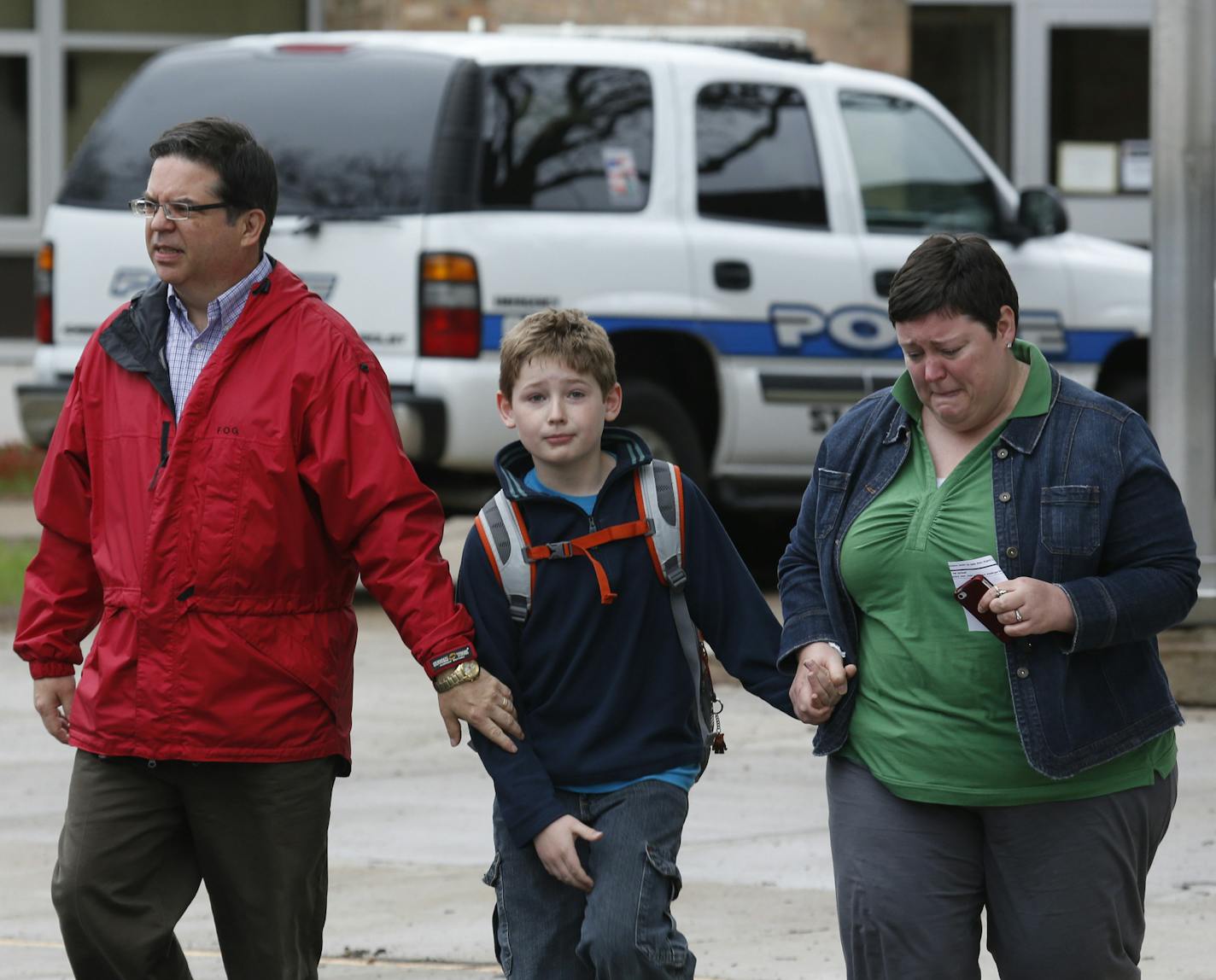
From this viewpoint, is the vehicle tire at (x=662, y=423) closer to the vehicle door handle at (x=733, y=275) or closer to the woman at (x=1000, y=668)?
the vehicle door handle at (x=733, y=275)

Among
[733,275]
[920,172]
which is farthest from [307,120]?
[920,172]

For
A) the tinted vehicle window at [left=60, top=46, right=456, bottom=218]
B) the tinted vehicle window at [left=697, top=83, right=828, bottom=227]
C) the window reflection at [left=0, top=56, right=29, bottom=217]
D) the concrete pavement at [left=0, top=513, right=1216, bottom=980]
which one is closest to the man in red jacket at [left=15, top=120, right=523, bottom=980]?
the concrete pavement at [left=0, top=513, right=1216, bottom=980]

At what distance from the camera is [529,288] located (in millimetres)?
9359

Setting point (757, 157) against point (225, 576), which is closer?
point (225, 576)

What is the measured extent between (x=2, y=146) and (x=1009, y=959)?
1511 centimetres

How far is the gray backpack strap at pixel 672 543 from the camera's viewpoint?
4.03 m

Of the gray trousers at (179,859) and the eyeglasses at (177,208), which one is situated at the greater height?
the eyeglasses at (177,208)

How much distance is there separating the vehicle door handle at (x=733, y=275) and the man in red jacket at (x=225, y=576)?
18.8 feet

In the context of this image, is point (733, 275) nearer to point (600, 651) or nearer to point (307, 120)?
point (307, 120)

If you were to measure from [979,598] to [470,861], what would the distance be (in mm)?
3020

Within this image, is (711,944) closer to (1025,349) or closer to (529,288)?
(1025,349)

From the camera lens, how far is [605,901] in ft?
12.8

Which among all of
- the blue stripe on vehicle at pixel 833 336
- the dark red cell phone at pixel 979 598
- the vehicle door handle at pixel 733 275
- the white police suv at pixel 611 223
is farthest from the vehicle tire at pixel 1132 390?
the dark red cell phone at pixel 979 598

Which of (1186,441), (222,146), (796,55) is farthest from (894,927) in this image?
(796,55)
